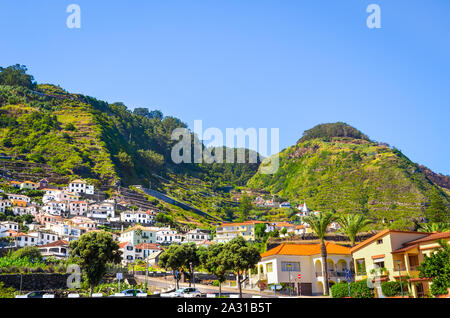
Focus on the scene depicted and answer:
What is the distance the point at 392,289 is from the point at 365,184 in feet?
426

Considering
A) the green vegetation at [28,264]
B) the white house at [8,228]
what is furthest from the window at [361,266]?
the white house at [8,228]

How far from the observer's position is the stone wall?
148ft

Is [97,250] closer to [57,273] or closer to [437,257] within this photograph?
[57,273]

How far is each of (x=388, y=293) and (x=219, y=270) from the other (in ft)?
49.7

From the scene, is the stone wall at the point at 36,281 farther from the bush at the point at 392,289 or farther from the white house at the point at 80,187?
the white house at the point at 80,187

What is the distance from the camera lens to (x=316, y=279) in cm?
5278

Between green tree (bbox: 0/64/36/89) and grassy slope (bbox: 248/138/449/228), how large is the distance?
11370 centimetres

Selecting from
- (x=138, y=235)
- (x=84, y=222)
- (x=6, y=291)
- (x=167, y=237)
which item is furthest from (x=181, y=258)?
(x=84, y=222)

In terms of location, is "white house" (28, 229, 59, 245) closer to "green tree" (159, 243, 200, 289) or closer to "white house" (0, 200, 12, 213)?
"white house" (0, 200, 12, 213)

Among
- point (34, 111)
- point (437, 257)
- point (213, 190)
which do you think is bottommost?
point (437, 257)

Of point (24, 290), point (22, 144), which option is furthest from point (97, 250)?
point (22, 144)

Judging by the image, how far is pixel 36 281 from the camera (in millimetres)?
46781

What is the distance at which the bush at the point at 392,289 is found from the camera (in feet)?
122
